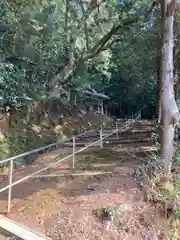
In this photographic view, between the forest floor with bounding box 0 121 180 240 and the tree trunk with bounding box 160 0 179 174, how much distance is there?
2.78ft

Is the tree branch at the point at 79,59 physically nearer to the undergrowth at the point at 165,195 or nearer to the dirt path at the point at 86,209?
the dirt path at the point at 86,209

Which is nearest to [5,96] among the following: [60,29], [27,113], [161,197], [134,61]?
[27,113]

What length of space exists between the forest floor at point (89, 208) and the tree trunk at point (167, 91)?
0.85m

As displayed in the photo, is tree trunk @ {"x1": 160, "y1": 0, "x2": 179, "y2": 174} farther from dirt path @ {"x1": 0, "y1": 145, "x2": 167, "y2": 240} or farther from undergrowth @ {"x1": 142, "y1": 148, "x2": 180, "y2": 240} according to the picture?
dirt path @ {"x1": 0, "y1": 145, "x2": 167, "y2": 240}

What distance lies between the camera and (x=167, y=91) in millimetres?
6641

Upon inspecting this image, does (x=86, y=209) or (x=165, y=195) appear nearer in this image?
(x=86, y=209)

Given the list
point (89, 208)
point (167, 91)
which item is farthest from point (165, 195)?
point (167, 91)

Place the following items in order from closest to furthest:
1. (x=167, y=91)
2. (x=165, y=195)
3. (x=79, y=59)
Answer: (x=165, y=195) < (x=167, y=91) < (x=79, y=59)

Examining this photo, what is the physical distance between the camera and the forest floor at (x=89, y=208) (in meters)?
4.28

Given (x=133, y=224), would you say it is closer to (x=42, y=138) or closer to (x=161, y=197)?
(x=161, y=197)

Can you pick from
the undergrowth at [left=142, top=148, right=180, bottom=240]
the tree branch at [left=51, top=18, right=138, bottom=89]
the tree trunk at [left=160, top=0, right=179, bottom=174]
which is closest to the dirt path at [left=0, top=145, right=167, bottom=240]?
the undergrowth at [left=142, top=148, right=180, bottom=240]

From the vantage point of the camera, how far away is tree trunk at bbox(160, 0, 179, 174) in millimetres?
6496

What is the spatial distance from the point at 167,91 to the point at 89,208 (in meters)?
3.31

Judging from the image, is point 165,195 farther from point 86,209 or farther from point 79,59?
point 79,59
